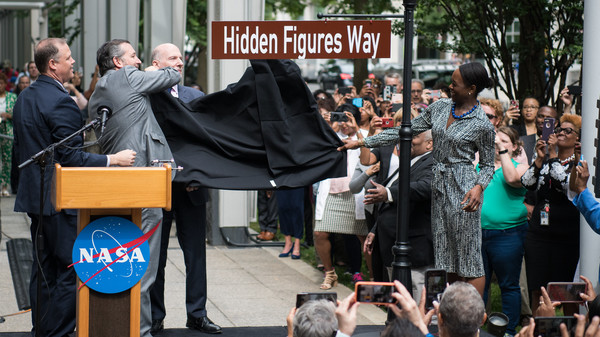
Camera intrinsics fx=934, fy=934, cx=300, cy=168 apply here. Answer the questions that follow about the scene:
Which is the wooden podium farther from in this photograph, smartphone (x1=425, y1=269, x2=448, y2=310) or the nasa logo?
→ smartphone (x1=425, y1=269, x2=448, y2=310)

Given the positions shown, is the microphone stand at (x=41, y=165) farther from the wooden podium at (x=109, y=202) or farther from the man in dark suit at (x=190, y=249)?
the man in dark suit at (x=190, y=249)

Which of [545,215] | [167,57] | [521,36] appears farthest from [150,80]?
[521,36]

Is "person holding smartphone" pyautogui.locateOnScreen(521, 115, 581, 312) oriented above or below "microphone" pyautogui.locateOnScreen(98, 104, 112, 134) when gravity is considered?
below

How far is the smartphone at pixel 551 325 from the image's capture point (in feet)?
15.2

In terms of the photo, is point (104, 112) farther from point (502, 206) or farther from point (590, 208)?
point (502, 206)

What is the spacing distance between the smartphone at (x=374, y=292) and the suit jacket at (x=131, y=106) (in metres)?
2.23

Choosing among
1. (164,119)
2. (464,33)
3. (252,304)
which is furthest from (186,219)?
(464,33)

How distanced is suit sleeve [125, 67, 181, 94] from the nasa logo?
1047 millimetres

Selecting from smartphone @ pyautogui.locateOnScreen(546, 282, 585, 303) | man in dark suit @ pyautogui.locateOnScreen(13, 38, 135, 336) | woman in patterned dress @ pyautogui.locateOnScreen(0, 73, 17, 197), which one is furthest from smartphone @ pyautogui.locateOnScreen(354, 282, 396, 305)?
woman in patterned dress @ pyautogui.locateOnScreen(0, 73, 17, 197)

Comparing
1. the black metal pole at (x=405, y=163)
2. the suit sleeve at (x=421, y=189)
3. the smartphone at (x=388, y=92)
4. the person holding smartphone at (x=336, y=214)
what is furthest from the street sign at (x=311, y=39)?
the smartphone at (x=388, y=92)

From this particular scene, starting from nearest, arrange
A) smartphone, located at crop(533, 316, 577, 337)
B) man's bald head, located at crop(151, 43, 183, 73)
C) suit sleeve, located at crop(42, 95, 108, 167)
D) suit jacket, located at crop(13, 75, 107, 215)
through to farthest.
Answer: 1. smartphone, located at crop(533, 316, 577, 337)
2. suit sleeve, located at crop(42, 95, 108, 167)
3. suit jacket, located at crop(13, 75, 107, 215)
4. man's bald head, located at crop(151, 43, 183, 73)

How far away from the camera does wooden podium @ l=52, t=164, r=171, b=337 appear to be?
17.9 ft

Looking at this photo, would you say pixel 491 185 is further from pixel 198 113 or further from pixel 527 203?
pixel 198 113

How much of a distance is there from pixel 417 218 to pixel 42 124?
333cm
